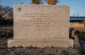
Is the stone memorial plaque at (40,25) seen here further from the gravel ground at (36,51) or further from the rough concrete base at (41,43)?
the gravel ground at (36,51)

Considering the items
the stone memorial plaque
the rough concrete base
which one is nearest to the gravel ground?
the rough concrete base

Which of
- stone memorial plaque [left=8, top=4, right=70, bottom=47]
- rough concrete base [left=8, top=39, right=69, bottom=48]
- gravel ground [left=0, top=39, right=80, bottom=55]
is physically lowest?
gravel ground [left=0, top=39, right=80, bottom=55]

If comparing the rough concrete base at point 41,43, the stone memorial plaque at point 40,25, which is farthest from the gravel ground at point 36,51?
the stone memorial plaque at point 40,25

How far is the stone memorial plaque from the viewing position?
39.8 feet

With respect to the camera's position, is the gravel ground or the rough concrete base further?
the rough concrete base

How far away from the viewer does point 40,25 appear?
12172mm

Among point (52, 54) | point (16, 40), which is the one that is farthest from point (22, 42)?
point (52, 54)

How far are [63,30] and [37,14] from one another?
1663 millimetres

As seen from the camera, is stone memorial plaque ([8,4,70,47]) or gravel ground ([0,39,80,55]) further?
stone memorial plaque ([8,4,70,47])

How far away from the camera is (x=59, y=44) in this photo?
12.1 m

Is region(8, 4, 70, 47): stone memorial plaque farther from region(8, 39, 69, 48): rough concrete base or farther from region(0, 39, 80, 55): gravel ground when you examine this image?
region(0, 39, 80, 55): gravel ground

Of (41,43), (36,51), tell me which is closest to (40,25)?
(41,43)

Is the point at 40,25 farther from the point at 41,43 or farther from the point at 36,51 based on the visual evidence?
the point at 36,51

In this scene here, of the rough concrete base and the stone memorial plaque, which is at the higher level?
the stone memorial plaque
